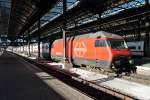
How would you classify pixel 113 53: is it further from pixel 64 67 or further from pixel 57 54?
pixel 57 54

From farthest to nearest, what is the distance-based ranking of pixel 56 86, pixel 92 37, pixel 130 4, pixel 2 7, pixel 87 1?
pixel 2 7 → pixel 130 4 → pixel 87 1 → pixel 92 37 → pixel 56 86

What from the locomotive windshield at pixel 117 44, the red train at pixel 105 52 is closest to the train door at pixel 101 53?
the red train at pixel 105 52

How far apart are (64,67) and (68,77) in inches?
255

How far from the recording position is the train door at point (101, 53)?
23.4 meters

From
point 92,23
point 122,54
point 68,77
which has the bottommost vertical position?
point 68,77

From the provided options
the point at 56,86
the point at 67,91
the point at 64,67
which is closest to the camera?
the point at 67,91

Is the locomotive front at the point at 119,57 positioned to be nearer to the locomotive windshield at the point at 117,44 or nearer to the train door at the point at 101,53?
the locomotive windshield at the point at 117,44

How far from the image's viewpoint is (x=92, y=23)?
51.9 metres

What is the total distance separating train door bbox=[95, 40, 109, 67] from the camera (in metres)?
23.4

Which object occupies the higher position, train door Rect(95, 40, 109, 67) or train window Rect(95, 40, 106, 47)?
train window Rect(95, 40, 106, 47)

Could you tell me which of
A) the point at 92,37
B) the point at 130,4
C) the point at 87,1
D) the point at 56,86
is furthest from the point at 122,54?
the point at 130,4

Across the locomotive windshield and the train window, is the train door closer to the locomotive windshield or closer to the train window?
the train window

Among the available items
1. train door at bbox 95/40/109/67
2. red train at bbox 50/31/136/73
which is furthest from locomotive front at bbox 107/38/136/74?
train door at bbox 95/40/109/67

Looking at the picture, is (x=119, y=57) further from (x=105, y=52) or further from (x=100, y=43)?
(x=100, y=43)
